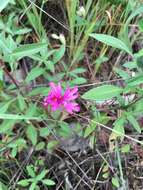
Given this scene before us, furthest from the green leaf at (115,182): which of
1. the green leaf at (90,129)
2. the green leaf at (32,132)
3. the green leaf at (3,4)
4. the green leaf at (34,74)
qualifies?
the green leaf at (3,4)

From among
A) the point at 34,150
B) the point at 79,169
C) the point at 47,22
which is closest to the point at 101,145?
A: the point at 79,169

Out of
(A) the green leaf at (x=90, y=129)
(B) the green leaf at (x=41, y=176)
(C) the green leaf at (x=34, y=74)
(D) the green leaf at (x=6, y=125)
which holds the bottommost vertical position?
(B) the green leaf at (x=41, y=176)

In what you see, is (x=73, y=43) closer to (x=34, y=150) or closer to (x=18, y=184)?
(x=34, y=150)

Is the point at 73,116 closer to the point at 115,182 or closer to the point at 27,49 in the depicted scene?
the point at 115,182

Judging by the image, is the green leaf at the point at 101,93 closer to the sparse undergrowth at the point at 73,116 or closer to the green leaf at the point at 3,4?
the sparse undergrowth at the point at 73,116

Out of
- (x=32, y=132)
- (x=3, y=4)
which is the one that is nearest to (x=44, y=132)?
(x=32, y=132)

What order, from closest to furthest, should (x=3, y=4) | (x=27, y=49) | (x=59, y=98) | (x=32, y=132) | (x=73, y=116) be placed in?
(x=3, y=4) → (x=27, y=49) → (x=59, y=98) → (x=32, y=132) → (x=73, y=116)
